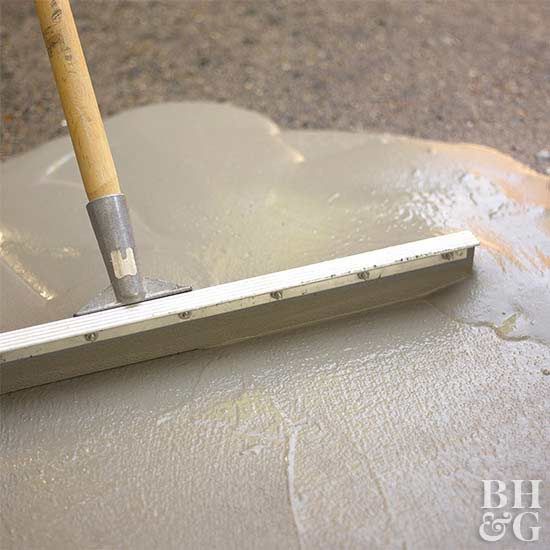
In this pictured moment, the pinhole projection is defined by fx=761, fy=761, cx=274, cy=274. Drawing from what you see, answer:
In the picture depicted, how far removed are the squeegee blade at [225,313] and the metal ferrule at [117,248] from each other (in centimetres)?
6

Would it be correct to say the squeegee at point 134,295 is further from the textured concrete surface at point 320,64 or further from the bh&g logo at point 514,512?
the textured concrete surface at point 320,64

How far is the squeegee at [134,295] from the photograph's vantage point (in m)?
1.78

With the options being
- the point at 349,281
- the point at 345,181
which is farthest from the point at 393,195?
the point at 349,281

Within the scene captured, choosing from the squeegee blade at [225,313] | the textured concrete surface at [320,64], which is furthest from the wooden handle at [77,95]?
the textured concrete surface at [320,64]

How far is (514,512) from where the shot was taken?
1529 millimetres

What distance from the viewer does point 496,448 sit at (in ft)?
5.38

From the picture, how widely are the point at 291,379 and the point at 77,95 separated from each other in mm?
848

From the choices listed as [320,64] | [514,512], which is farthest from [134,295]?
[320,64]

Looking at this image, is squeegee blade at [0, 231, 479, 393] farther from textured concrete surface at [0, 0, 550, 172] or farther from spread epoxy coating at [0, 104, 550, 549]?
textured concrete surface at [0, 0, 550, 172]

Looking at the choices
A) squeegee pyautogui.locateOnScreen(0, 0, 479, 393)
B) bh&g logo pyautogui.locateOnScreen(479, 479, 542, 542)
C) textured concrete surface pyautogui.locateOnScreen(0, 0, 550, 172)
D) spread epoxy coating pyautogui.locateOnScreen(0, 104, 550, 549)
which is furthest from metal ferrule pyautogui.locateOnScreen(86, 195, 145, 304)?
textured concrete surface pyautogui.locateOnScreen(0, 0, 550, 172)

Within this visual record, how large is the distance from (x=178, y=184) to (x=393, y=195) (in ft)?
2.24

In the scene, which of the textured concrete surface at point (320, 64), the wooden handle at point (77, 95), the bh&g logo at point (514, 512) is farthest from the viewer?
the textured concrete surface at point (320, 64)

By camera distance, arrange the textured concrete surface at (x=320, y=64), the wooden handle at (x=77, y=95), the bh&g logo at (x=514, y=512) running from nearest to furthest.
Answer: the bh&g logo at (x=514, y=512) → the wooden handle at (x=77, y=95) → the textured concrete surface at (x=320, y=64)

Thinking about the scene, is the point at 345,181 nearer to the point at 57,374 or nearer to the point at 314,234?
the point at 314,234
